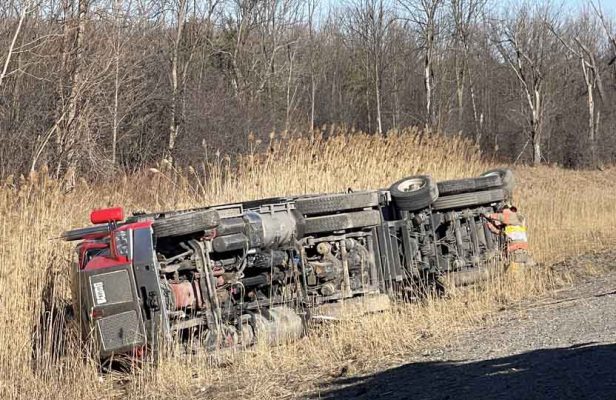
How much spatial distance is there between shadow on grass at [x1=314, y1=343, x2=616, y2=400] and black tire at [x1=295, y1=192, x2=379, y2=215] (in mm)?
2673

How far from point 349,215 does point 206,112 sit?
513 inches

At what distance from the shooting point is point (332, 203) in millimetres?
9055

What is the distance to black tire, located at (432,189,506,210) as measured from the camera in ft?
33.9

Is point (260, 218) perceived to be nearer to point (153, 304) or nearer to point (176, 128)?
point (153, 304)

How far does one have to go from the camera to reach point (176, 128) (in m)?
21.5

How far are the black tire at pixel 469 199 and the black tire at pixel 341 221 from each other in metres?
1.24

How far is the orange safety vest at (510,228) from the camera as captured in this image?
10.9 meters

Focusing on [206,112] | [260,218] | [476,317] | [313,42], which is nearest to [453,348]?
[476,317]

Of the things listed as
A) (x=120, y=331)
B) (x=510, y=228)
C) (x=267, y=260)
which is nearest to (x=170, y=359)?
(x=120, y=331)

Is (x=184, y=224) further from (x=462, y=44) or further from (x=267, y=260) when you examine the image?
(x=462, y=44)

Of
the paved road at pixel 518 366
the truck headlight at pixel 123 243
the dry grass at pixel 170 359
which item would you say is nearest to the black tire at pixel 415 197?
the dry grass at pixel 170 359

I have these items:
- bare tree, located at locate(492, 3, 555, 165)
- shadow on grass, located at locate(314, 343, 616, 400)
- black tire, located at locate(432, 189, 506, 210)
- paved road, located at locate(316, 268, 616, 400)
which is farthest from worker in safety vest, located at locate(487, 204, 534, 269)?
bare tree, located at locate(492, 3, 555, 165)

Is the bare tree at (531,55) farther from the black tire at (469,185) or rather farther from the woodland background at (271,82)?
the black tire at (469,185)

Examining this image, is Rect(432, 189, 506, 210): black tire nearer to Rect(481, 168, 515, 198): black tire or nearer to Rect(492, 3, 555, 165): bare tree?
Rect(481, 168, 515, 198): black tire
